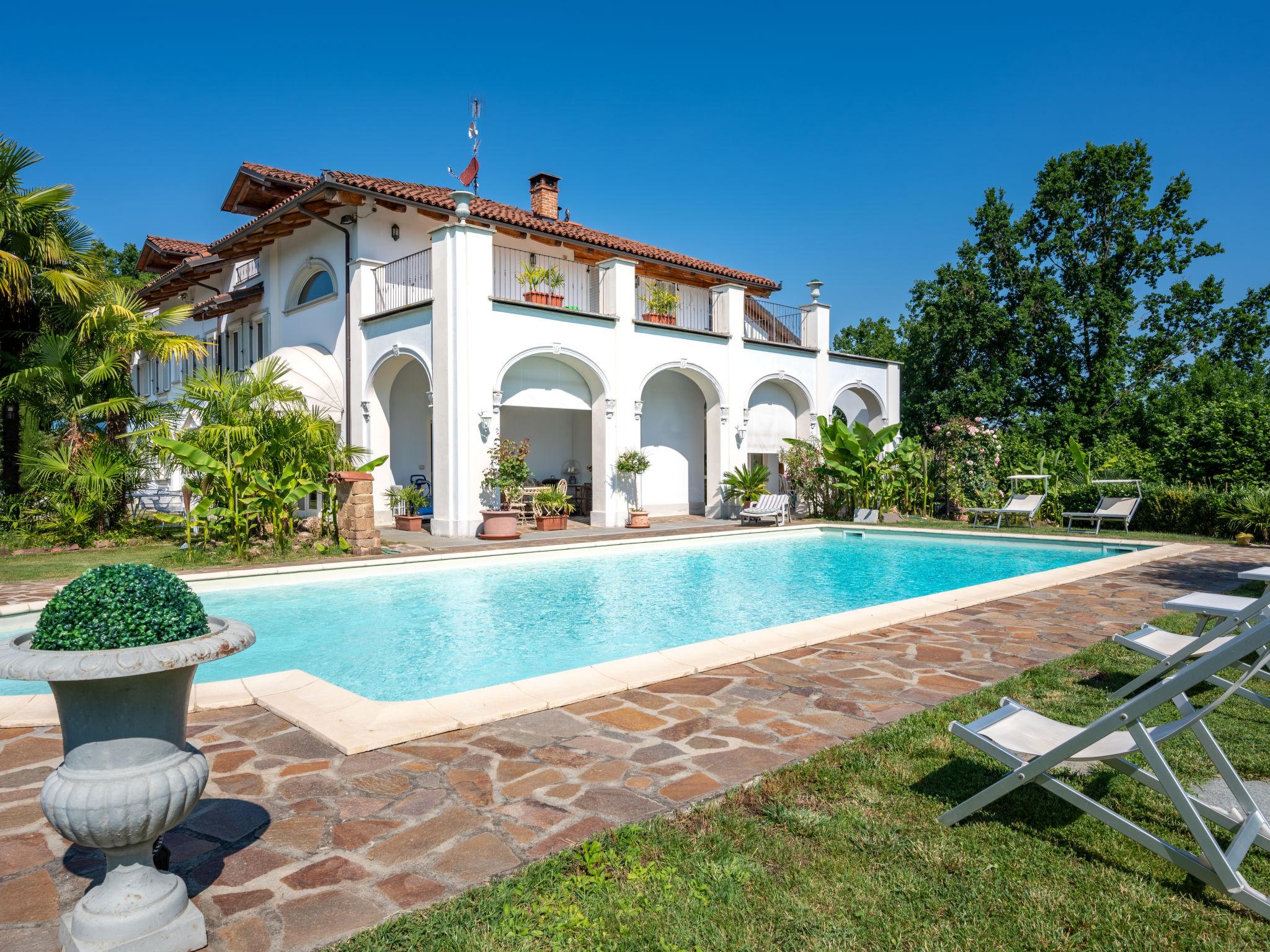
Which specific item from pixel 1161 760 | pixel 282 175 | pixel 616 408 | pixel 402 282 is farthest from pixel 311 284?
pixel 1161 760

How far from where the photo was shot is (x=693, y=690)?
16.5 ft

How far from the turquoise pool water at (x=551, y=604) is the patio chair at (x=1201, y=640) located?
4.21 m

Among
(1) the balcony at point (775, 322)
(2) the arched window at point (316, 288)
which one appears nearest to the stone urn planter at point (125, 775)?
(2) the arched window at point (316, 288)

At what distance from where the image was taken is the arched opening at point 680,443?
21.3 metres

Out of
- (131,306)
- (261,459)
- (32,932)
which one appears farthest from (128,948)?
(131,306)

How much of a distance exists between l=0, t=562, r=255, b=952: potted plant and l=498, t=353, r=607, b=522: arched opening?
1435cm

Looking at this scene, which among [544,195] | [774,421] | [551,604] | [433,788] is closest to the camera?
[433,788]

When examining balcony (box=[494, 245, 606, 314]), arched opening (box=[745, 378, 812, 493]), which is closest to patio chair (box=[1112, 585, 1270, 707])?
balcony (box=[494, 245, 606, 314])

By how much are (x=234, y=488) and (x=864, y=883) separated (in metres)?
11.7

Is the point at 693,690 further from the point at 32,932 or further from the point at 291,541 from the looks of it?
the point at 291,541

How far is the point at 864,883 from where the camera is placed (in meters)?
2.68

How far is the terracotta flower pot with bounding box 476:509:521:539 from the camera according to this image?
1508 centimetres

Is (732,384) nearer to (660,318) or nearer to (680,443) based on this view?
(680,443)

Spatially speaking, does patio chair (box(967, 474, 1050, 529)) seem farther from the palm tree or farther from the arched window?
the palm tree
